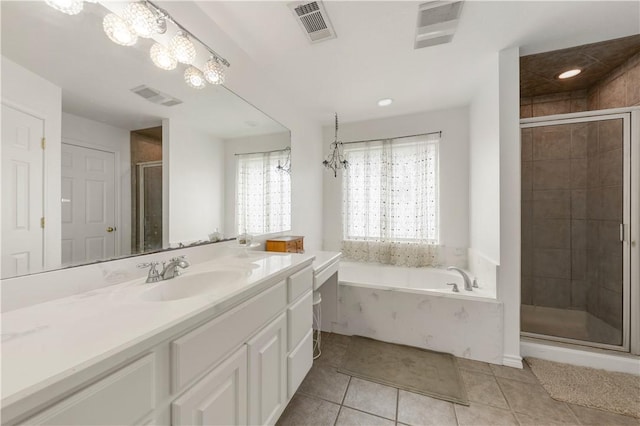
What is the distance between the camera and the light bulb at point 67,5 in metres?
0.84

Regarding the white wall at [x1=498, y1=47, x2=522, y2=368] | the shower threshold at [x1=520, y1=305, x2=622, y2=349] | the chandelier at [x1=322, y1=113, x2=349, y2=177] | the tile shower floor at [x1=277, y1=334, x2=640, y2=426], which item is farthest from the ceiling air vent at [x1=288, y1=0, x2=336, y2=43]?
the shower threshold at [x1=520, y1=305, x2=622, y2=349]

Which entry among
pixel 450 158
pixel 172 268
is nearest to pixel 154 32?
pixel 172 268

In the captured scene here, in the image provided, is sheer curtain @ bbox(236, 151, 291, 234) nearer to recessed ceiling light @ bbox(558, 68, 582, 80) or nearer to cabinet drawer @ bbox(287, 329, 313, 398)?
cabinet drawer @ bbox(287, 329, 313, 398)

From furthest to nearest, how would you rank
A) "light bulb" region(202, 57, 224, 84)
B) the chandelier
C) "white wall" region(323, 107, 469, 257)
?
the chandelier → "white wall" region(323, 107, 469, 257) → "light bulb" region(202, 57, 224, 84)

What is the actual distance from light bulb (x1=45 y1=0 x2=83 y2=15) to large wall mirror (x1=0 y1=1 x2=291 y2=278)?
0.8 inches

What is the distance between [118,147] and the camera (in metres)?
1.04

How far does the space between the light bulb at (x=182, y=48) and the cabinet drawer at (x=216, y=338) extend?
127 cm

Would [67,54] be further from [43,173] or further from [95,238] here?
[95,238]

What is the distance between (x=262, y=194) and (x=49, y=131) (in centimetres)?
130

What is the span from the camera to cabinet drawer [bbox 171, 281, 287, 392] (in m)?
0.69

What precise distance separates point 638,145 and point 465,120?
134 cm

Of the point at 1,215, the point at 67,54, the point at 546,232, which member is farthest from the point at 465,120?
the point at 1,215

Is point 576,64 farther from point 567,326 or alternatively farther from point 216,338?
point 216,338

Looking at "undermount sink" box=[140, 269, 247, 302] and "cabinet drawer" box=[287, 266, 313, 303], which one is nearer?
"undermount sink" box=[140, 269, 247, 302]
